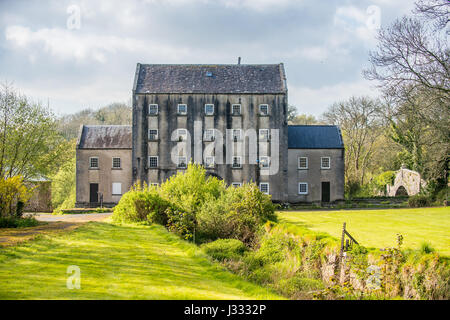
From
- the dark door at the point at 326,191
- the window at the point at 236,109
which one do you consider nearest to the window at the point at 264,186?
the dark door at the point at 326,191

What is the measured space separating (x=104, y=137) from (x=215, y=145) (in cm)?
1151

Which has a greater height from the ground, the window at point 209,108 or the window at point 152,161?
the window at point 209,108

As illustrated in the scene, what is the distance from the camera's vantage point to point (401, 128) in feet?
136

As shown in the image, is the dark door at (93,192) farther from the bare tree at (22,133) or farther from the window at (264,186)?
the window at (264,186)

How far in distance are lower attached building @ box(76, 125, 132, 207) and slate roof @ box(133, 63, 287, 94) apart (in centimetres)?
643

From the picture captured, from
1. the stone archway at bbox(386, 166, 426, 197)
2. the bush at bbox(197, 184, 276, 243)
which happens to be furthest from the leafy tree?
the bush at bbox(197, 184, 276, 243)

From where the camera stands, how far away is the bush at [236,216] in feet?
67.9

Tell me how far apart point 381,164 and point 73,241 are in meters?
48.2

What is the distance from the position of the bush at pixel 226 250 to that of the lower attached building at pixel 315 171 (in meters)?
25.2

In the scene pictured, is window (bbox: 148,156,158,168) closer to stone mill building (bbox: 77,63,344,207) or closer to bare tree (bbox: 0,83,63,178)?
stone mill building (bbox: 77,63,344,207)
